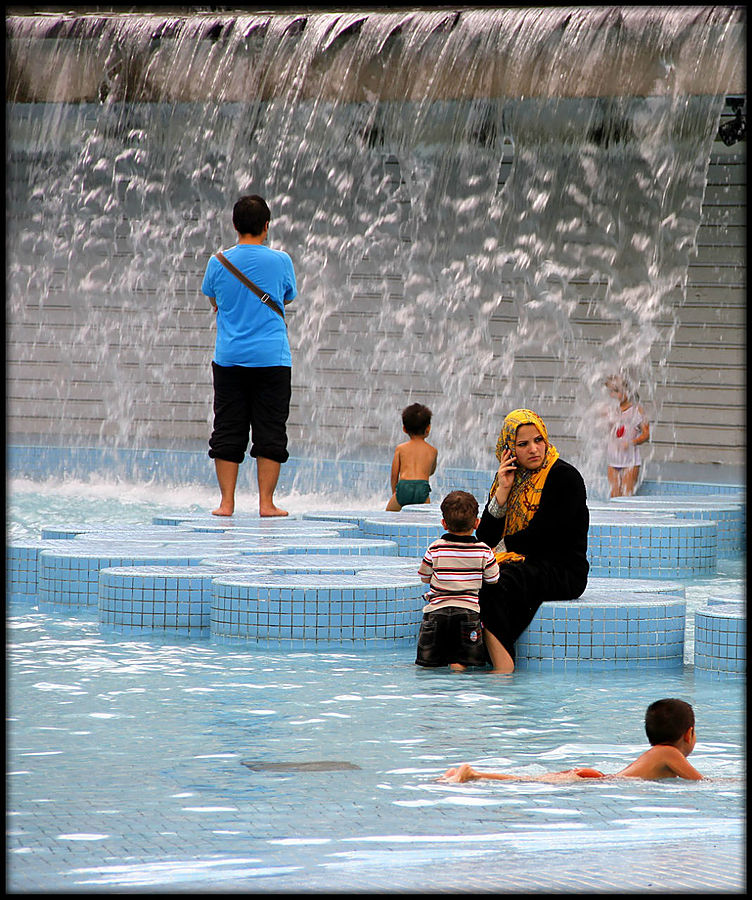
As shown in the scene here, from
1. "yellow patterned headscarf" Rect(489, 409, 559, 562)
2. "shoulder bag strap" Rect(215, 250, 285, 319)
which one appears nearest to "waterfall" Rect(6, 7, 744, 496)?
"shoulder bag strap" Rect(215, 250, 285, 319)

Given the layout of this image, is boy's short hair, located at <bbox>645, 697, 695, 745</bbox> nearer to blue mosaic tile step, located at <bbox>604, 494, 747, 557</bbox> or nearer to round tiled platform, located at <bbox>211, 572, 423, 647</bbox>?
round tiled platform, located at <bbox>211, 572, 423, 647</bbox>

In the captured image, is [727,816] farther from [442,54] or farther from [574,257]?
[574,257]

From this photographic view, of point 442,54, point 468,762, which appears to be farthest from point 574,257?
point 468,762

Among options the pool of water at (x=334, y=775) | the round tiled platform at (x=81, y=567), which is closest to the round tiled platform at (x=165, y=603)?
the pool of water at (x=334, y=775)

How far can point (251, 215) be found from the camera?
25.0 feet

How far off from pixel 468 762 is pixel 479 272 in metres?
11.2

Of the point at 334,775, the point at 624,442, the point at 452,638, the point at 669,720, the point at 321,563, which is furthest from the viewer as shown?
the point at 624,442

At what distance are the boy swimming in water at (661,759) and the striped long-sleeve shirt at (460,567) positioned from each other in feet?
5.40

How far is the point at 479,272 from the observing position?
1489 cm

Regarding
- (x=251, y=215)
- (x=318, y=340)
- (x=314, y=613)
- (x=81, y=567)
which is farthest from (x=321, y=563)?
(x=318, y=340)

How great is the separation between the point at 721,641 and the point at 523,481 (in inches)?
37.3

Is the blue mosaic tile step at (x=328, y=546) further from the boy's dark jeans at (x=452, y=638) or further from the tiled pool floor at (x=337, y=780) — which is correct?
the boy's dark jeans at (x=452, y=638)

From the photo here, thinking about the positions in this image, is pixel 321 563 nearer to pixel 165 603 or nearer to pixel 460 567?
pixel 165 603

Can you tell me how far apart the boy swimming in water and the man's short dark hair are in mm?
4419
